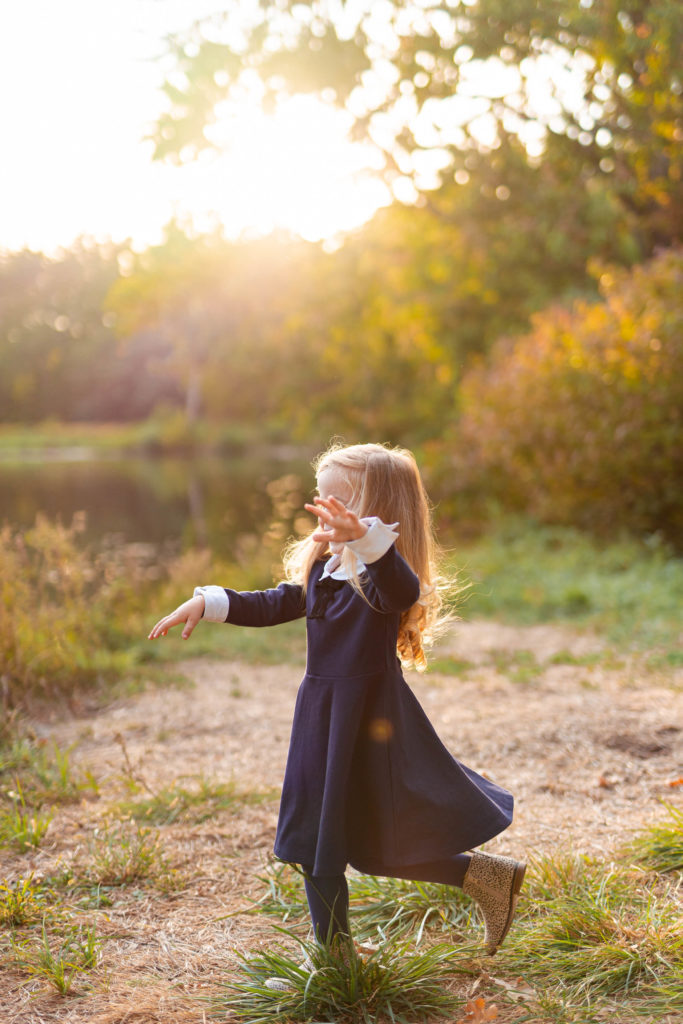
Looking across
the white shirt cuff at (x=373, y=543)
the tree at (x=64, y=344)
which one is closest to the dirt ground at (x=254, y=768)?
the white shirt cuff at (x=373, y=543)

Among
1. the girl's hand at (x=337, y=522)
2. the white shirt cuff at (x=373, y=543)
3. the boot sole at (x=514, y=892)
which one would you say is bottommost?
the boot sole at (x=514, y=892)

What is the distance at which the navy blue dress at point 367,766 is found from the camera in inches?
91.1

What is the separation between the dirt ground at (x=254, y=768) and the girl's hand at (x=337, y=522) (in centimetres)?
130

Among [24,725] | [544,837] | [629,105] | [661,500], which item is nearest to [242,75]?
[629,105]

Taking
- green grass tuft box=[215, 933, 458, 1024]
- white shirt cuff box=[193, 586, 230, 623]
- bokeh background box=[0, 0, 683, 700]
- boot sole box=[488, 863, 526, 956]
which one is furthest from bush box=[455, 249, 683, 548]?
green grass tuft box=[215, 933, 458, 1024]

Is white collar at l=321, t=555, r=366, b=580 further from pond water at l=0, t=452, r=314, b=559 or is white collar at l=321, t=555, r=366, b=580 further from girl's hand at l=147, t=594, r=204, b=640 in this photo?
pond water at l=0, t=452, r=314, b=559

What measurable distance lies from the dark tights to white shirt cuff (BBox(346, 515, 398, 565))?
838 millimetres

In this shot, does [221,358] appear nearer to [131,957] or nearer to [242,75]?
[242,75]

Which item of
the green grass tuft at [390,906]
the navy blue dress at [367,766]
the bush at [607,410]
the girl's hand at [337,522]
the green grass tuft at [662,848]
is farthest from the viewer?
the bush at [607,410]

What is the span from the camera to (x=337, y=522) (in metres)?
2.09

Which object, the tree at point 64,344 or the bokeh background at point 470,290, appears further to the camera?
the tree at point 64,344

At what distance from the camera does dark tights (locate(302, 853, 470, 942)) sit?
2371mm

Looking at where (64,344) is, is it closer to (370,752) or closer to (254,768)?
(254,768)

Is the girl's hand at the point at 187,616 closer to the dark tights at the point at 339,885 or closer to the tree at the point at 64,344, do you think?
the dark tights at the point at 339,885
